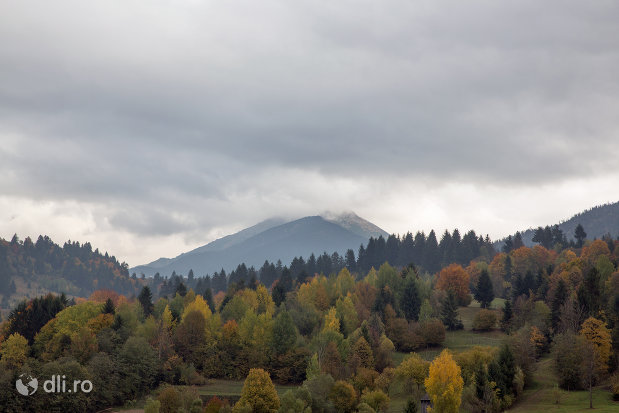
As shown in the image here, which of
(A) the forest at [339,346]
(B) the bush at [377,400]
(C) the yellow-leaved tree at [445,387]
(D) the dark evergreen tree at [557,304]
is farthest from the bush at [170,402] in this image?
(D) the dark evergreen tree at [557,304]

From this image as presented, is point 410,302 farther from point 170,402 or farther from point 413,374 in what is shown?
point 170,402

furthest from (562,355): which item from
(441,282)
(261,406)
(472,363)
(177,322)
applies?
(177,322)

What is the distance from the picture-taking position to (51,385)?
10088 centimetres

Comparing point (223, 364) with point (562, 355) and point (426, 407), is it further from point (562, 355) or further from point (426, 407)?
point (562, 355)

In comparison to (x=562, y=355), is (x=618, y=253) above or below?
above

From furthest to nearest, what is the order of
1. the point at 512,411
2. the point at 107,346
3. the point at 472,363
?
the point at 107,346, the point at 472,363, the point at 512,411

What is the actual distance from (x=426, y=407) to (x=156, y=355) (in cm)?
6219

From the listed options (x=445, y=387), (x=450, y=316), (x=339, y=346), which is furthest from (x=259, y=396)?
(x=450, y=316)

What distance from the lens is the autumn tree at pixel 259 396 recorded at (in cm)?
9256

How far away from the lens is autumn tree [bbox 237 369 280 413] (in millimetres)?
92562

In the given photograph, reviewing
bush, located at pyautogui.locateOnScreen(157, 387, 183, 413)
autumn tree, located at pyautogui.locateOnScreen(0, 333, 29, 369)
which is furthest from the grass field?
autumn tree, located at pyautogui.locateOnScreen(0, 333, 29, 369)

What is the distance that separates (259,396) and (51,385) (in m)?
36.5

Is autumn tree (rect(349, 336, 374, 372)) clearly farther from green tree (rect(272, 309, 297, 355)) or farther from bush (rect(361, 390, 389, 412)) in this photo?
bush (rect(361, 390, 389, 412))

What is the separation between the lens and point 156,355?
418ft
